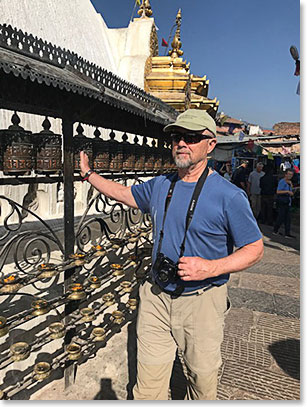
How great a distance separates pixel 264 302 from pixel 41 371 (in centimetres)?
309

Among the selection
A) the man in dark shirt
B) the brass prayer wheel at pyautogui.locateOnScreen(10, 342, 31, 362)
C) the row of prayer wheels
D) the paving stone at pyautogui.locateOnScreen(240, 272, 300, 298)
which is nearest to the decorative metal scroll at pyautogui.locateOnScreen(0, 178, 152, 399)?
the brass prayer wheel at pyautogui.locateOnScreen(10, 342, 31, 362)

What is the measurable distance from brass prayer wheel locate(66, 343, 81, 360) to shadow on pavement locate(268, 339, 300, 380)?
74.0 inches

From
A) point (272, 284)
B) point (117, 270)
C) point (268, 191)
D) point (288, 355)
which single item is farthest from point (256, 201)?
point (117, 270)

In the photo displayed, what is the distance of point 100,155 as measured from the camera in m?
2.73

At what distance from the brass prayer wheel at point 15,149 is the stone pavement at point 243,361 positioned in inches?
72.3

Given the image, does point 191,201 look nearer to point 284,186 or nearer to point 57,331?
point 57,331

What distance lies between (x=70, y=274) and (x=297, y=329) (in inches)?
107

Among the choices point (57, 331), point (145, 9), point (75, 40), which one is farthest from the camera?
point (145, 9)

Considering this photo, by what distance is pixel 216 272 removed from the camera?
1.73 metres

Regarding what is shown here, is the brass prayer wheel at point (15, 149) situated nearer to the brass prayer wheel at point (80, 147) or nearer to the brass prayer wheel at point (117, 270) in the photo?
the brass prayer wheel at point (80, 147)

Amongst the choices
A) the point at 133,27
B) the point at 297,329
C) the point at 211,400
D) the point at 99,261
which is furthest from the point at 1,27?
the point at 133,27

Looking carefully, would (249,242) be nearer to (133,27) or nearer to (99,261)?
(99,261)

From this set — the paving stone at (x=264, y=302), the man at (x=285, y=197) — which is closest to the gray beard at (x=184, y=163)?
the paving stone at (x=264, y=302)

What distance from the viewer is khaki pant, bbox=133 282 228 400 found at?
194 centimetres
